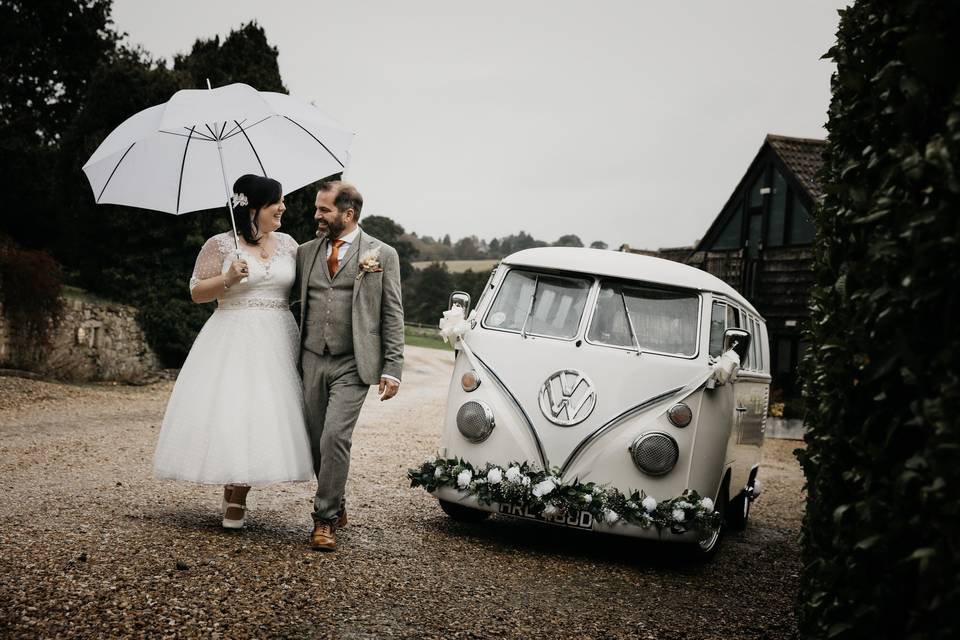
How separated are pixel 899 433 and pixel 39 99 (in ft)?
97.5

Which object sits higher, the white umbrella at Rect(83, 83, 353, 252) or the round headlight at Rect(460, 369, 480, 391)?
the white umbrella at Rect(83, 83, 353, 252)

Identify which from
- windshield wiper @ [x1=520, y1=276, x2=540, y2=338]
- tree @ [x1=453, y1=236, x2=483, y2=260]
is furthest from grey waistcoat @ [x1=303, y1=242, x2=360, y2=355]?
tree @ [x1=453, y1=236, x2=483, y2=260]

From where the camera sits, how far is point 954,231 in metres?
2.57

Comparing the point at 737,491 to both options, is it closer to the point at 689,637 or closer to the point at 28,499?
the point at 689,637

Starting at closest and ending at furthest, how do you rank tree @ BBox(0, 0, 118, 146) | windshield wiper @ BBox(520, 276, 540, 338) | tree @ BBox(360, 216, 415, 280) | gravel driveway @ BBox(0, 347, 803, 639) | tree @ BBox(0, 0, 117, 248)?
gravel driveway @ BBox(0, 347, 803, 639)
windshield wiper @ BBox(520, 276, 540, 338)
tree @ BBox(0, 0, 117, 248)
tree @ BBox(0, 0, 118, 146)
tree @ BBox(360, 216, 415, 280)

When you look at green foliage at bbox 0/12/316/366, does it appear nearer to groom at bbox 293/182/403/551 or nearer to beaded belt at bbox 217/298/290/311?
beaded belt at bbox 217/298/290/311

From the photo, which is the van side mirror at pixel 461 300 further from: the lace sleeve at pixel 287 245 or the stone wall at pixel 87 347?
the stone wall at pixel 87 347

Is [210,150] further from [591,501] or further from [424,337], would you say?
[424,337]

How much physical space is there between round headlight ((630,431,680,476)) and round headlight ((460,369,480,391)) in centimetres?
127

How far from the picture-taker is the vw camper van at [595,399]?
6242 mm

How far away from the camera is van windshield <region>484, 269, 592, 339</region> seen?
273 inches

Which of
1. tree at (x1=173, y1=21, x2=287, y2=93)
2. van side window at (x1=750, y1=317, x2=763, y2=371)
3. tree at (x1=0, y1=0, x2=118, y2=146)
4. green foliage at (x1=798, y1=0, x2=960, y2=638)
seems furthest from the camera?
tree at (x1=0, y1=0, x2=118, y2=146)

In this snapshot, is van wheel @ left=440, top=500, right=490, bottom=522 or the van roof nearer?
the van roof

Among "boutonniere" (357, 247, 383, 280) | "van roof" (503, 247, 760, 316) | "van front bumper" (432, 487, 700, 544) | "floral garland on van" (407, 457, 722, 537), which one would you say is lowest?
"van front bumper" (432, 487, 700, 544)
